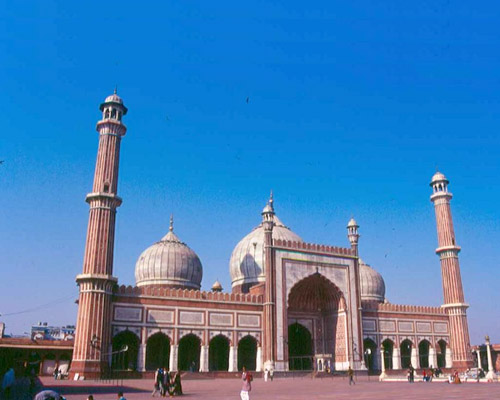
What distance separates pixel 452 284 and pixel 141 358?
949 inches

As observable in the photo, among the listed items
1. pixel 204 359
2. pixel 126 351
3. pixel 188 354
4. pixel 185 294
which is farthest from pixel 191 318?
pixel 126 351

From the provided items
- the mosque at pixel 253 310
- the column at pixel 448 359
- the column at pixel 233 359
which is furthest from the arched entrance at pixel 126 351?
the column at pixel 448 359

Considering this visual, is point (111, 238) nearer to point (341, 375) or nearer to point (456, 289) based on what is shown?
point (341, 375)

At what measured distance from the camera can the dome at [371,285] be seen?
41.7 m

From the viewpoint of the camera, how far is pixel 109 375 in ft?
80.2

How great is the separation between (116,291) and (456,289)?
2537cm

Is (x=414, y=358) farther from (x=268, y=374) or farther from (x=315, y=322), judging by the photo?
(x=268, y=374)

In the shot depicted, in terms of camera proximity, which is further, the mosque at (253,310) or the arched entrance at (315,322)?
the arched entrance at (315,322)

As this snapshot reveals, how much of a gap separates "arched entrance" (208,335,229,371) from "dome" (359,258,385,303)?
14.4m

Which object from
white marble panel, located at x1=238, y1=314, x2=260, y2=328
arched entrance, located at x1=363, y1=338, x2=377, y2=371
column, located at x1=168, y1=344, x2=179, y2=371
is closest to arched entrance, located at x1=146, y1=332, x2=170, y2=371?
column, located at x1=168, y1=344, x2=179, y2=371

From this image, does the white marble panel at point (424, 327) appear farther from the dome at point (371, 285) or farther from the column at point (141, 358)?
the column at point (141, 358)

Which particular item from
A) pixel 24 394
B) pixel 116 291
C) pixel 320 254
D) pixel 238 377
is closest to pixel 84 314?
pixel 116 291

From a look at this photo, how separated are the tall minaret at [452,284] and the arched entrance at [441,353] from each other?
72 cm

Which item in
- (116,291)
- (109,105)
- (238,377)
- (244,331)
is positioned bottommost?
(238,377)
